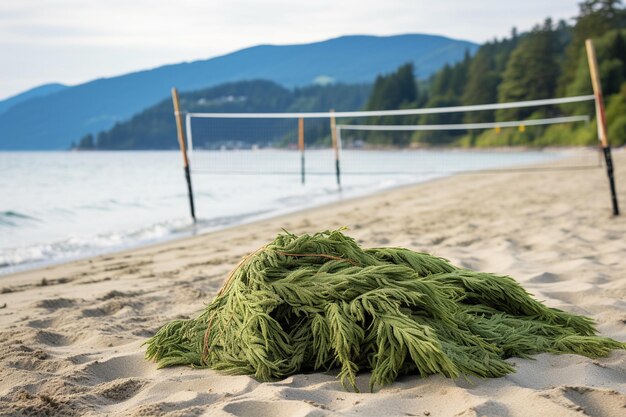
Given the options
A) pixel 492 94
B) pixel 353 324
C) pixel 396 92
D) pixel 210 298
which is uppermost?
pixel 396 92

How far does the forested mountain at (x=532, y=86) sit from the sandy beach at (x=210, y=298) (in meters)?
42.8

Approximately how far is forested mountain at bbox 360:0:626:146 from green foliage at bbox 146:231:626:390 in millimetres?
46633

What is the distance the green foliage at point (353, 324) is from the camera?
103 inches

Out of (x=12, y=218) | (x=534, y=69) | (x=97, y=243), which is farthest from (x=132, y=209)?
(x=534, y=69)

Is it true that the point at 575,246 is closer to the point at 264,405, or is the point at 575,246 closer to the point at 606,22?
the point at 264,405

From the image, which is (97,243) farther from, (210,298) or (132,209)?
(132,209)

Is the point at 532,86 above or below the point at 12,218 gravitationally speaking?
above

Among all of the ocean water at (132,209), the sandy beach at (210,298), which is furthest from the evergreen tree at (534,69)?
the sandy beach at (210,298)

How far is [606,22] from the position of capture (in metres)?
67.6

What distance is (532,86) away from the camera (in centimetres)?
7275

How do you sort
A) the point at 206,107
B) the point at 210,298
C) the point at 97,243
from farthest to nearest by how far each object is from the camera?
the point at 206,107, the point at 97,243, the point at 210,298

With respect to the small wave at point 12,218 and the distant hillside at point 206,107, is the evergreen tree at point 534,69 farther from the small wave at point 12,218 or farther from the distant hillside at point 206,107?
the small wave at point 12,218

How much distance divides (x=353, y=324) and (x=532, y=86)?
245ft

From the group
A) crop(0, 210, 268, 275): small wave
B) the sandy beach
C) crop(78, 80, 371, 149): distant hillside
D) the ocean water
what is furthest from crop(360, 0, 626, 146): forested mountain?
the sandy beach
